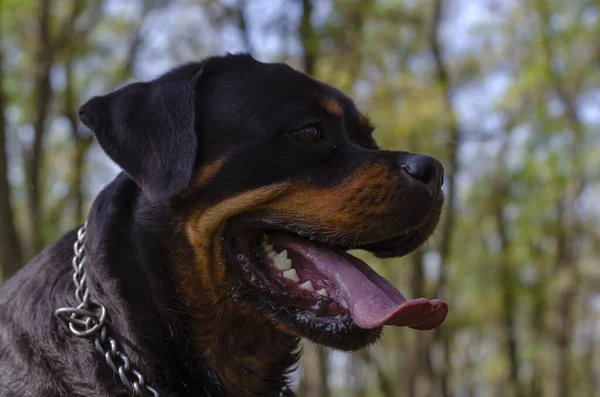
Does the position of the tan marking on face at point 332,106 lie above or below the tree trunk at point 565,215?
above

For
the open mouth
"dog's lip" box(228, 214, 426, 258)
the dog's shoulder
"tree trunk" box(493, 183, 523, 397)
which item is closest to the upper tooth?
the open mouth

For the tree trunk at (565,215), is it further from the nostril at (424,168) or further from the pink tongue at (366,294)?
the pink tongue at (366,294)

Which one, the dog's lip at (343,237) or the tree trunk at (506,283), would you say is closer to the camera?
the dog's lip at (343,237)

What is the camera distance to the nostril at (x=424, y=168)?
3.52 metres

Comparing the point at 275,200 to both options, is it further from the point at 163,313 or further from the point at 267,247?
the point at 163,313

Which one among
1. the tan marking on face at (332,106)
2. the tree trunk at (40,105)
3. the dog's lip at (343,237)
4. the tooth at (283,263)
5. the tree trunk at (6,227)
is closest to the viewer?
the dog's lip at (343,237)

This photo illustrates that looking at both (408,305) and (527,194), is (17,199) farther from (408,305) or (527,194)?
(408,305)

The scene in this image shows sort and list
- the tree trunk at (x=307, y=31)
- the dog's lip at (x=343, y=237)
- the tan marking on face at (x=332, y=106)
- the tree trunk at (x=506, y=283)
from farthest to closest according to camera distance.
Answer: the tree trunk at (x=506, y=283)
the tree trunk at (x=307, y=31)
the tan marking on face at (x=332, y=106)
the dog's lip at (x=343, y=237)

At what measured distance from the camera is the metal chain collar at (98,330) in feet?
10.3

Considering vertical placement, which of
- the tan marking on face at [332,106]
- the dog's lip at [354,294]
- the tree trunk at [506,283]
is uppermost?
the tan marking on face at [332,106]

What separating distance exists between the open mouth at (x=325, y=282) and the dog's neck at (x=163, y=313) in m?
0.23

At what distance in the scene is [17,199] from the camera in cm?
2155

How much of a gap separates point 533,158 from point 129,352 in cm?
2061

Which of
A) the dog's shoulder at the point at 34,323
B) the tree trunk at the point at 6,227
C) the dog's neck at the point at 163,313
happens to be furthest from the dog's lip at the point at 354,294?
the tree trunk at the point at 6,227
